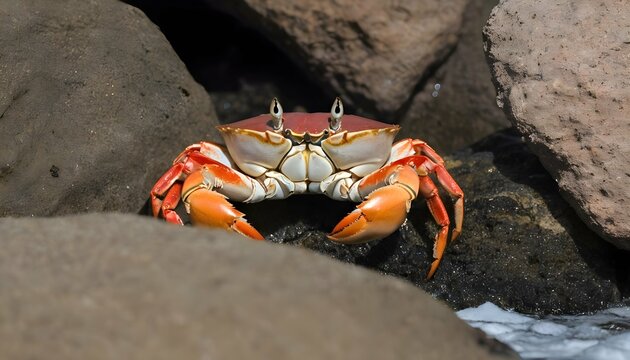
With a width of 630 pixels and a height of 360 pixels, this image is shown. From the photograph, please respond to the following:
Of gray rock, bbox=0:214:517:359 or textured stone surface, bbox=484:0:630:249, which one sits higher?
textured stone surface, bbox=484:0:630:249

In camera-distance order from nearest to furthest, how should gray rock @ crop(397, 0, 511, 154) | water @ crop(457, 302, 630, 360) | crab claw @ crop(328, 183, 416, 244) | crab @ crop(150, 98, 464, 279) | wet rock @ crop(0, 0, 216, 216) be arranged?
water @ crop(457, 302, 630, 360), crab claw @ crop(328, 183, 416, 244), crab @ crop(150, 98, 464, 279), wet rock @ crop(0, 0, 216, 216), gray rock @ crop(397, 0, 511, 154)

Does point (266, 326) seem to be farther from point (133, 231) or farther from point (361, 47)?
point (361, 47)

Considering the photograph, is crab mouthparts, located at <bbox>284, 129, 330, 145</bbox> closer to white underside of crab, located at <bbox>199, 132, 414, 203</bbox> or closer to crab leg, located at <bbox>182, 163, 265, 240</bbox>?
white underside of crab, located at <bbox>199, 132, 414, 203</bbox>

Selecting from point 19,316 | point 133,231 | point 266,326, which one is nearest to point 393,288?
point 266,326

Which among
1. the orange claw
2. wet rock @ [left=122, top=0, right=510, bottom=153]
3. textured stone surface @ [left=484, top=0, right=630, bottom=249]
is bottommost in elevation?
wet rock @ [left=122, top=0, right=510, bottom=153]

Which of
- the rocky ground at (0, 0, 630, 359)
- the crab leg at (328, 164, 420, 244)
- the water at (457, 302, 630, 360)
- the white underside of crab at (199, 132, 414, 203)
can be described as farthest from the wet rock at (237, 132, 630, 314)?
the crab leg at (328, 164, 420, 244)

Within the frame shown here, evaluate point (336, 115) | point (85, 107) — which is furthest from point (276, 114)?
point (85, 107)
